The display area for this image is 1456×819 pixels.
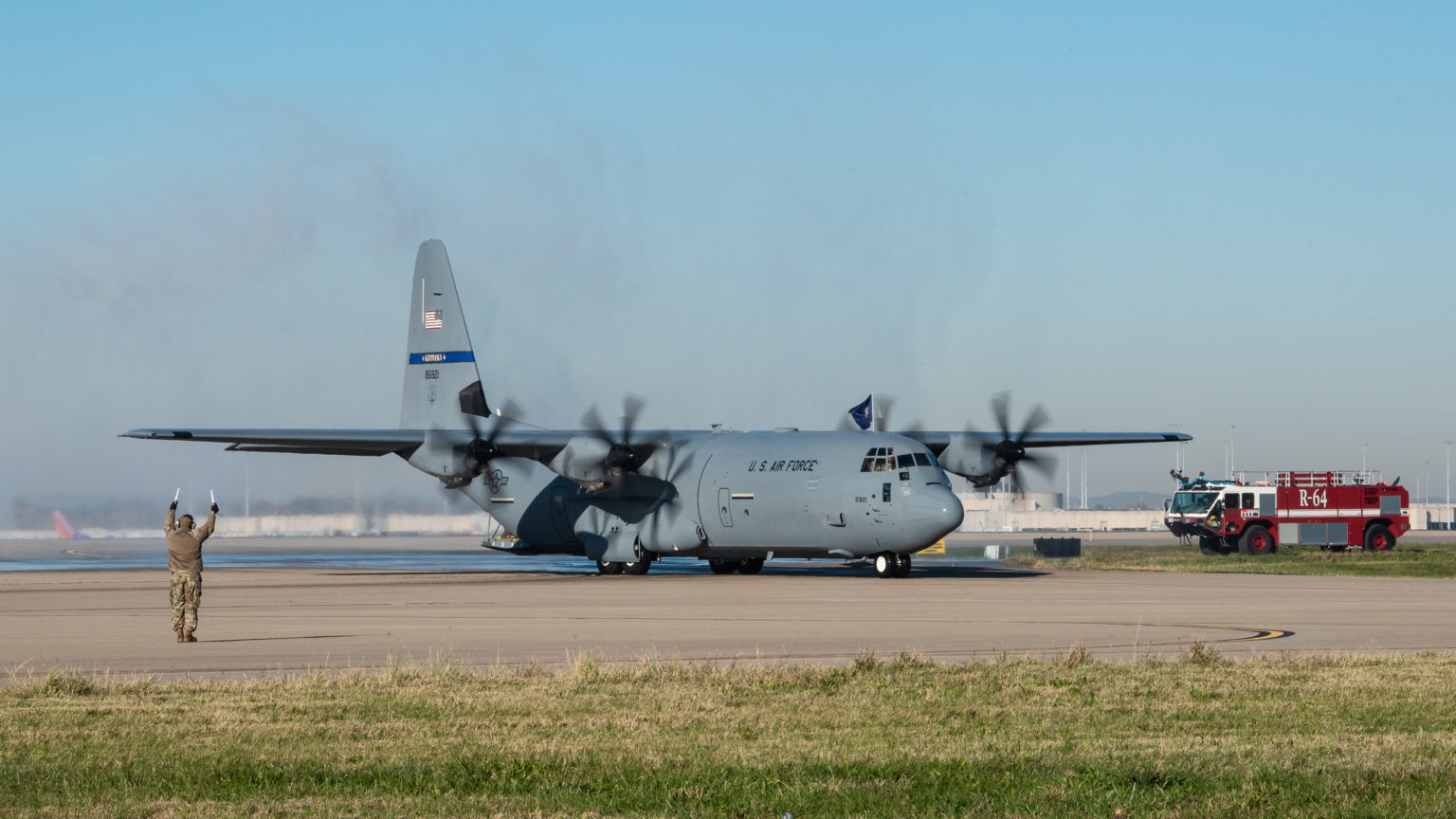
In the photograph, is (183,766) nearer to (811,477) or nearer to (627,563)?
(811,477)

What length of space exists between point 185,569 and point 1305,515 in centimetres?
4539

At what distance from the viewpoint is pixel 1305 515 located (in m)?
56.2

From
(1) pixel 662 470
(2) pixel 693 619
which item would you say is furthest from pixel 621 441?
(2) pixel 693 619

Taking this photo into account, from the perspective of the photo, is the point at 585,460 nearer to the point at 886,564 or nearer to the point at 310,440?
the point at 310,440

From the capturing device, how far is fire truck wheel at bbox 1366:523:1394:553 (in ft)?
187

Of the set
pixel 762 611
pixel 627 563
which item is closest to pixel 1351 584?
pixel 762 611

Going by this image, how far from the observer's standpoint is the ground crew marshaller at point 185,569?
20.6 m

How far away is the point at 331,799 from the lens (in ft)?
31.1

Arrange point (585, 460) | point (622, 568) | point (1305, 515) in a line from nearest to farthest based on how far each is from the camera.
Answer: point (585, 460), point (622, 568), point (1305, 515)

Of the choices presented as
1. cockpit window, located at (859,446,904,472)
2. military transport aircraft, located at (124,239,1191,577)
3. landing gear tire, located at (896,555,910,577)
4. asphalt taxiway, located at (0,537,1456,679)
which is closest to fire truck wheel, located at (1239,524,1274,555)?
military transport aircraft, located at (124,239,1191,577)

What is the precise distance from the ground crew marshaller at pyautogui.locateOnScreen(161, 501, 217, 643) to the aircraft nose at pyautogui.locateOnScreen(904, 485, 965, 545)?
65.2ft

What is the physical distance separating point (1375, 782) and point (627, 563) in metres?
35.4

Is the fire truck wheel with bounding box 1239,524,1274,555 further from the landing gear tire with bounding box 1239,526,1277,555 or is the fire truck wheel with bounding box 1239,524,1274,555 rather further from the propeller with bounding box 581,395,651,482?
the propeller with bounding box 581,395,651,482

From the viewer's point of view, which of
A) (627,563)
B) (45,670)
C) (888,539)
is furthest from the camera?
(627,563)
